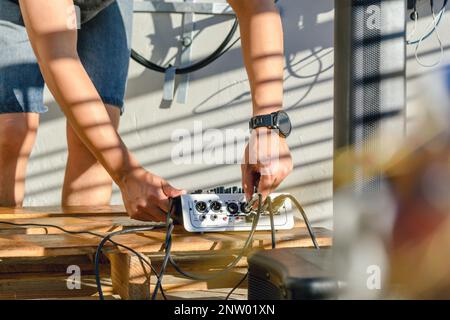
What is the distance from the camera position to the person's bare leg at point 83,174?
6.04 feet

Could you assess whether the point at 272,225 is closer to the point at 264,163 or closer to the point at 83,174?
the point at 264,163

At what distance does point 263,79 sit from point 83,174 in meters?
0.67

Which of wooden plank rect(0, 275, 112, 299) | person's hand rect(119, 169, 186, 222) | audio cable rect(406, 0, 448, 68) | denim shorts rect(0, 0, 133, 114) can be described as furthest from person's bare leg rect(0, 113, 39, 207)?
audio cable rect(406, 0, 448, 68)

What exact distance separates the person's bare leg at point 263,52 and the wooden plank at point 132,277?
0.45 meters

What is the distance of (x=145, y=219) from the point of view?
4.25ft

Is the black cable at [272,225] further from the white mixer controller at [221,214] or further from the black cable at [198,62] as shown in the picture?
the black cable at [198,62]

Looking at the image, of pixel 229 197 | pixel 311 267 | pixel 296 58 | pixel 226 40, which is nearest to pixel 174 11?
pixel 226 40

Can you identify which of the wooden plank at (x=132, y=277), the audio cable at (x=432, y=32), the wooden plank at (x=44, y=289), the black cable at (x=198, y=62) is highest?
the audio cable at (x=432, y=32)

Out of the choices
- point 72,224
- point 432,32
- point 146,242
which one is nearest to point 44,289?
point 72,224

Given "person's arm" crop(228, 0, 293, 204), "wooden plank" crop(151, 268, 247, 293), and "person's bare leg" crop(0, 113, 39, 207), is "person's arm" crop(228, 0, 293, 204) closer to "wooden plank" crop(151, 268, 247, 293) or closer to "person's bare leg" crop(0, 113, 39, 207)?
"wooden plank" crop(151, 268, 247, 293)

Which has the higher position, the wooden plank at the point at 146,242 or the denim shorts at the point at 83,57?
the denim shorts at the point at 83,57

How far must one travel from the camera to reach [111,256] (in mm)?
1142

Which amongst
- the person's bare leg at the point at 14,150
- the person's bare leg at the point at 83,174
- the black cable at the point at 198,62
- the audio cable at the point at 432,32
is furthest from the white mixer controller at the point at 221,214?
the audio cable at the point at 432,32
